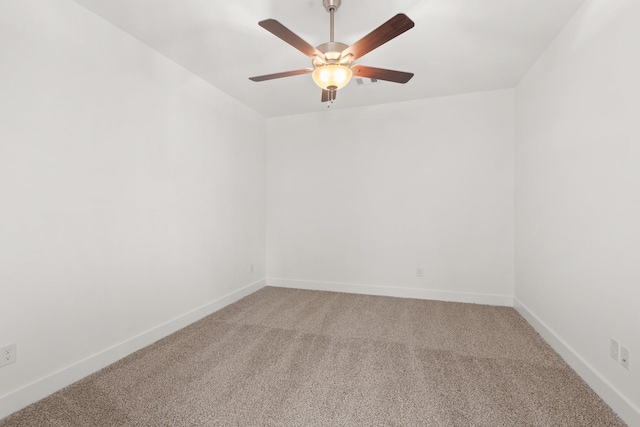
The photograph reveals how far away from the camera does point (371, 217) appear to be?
Answer: 4008mm

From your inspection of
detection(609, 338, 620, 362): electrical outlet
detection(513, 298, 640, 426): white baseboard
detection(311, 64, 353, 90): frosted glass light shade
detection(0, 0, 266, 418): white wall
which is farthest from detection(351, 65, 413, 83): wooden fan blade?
detection(513, 298, 640, 426): white baseboard

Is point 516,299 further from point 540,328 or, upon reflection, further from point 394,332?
point 394,332

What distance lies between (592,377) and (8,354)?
11.3 ft

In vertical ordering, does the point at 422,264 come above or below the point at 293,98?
below

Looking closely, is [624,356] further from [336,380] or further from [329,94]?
[329,94]

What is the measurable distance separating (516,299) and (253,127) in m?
3.88

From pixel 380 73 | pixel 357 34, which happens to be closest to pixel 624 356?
pixel 380 73

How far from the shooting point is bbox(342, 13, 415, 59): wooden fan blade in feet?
4.89

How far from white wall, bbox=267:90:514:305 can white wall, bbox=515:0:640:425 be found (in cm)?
69

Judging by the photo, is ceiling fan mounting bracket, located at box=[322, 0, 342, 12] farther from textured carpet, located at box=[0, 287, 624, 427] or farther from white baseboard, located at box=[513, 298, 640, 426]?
white baseboard, located at box=[513, 298, 640, 426]

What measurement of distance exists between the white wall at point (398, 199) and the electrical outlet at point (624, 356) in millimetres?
1938

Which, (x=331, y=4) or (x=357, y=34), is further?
(x=357, y=34)

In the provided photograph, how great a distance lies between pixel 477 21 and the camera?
7.22 ft

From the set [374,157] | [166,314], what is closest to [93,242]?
[166,314]
